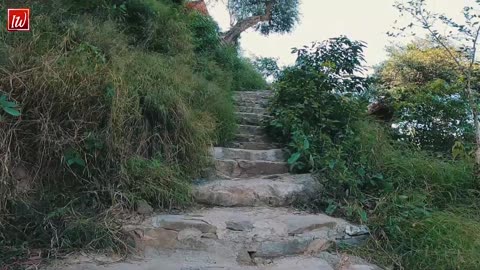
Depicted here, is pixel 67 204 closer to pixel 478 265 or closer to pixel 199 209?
pixel 199 209

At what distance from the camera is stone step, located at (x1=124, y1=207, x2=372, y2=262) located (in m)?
1.93

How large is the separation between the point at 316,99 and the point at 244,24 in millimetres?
8403

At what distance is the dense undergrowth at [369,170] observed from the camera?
6.58 ft

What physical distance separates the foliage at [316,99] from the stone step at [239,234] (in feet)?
2.26

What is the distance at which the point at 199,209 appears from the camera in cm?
229

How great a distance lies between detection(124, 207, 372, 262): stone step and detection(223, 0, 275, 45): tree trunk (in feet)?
28.9

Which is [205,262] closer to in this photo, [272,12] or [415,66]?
[415,66]

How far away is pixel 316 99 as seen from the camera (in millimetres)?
3299

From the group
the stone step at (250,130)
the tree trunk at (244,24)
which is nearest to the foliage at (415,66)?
the stone step at (250,130)

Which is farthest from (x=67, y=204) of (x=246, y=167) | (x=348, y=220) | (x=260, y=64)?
(x=260, y=64)

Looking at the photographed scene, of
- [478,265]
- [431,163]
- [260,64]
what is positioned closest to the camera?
[478,265]

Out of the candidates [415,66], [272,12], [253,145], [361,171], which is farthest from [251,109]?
[272,12]

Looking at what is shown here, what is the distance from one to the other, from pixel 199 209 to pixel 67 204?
0.77 meters

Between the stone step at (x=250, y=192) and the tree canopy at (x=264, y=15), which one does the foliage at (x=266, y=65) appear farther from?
the stone step at (x=250, y=192)
